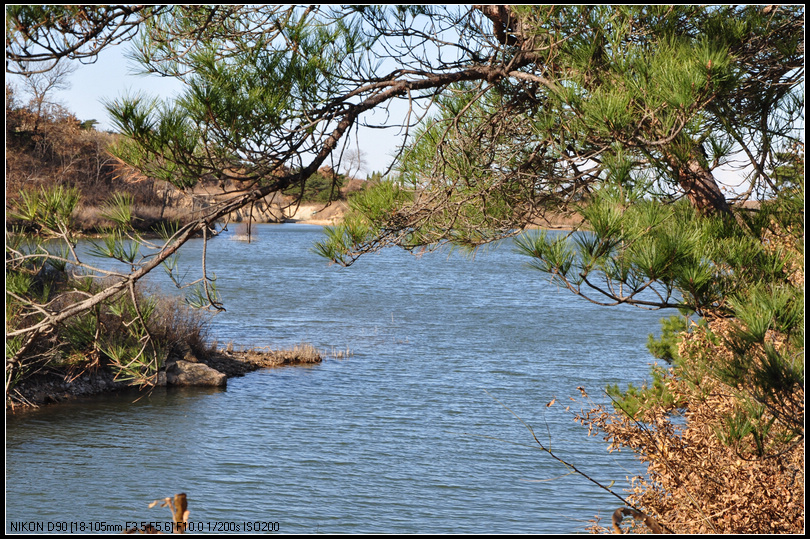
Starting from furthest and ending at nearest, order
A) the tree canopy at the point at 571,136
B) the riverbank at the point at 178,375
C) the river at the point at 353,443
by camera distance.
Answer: the riverbank at the point at 178,375
the river at the point at 353,443
the tree canopy at the point at 571,136

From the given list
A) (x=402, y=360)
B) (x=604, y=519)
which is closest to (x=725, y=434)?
(x=604, y=519)

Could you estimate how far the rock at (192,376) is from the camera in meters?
13.6

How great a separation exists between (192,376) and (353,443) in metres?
4.22

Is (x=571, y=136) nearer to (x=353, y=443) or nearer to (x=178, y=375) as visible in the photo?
(x=353, y=443)

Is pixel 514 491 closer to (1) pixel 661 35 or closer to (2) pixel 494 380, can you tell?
(2) pixel 494 380

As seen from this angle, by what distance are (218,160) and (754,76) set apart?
109 inches

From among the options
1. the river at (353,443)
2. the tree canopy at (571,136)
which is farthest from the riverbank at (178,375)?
the tree canopy at (571,136)

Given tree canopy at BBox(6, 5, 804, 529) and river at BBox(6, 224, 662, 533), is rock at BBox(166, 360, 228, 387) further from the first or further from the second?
tree canopy at BBox(6, 5, 804, 529)

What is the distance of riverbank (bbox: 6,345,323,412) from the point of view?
11.8 meters

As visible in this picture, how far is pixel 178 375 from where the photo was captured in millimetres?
13625

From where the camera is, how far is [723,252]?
3113mm

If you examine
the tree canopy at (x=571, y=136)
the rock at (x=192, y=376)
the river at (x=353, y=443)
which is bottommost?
the river at (x=353, y=443)

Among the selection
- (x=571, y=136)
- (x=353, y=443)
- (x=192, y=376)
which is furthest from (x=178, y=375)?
(x=571, y=136)

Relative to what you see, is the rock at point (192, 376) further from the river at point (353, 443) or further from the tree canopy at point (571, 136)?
the tree canopy at point (571, 136)
